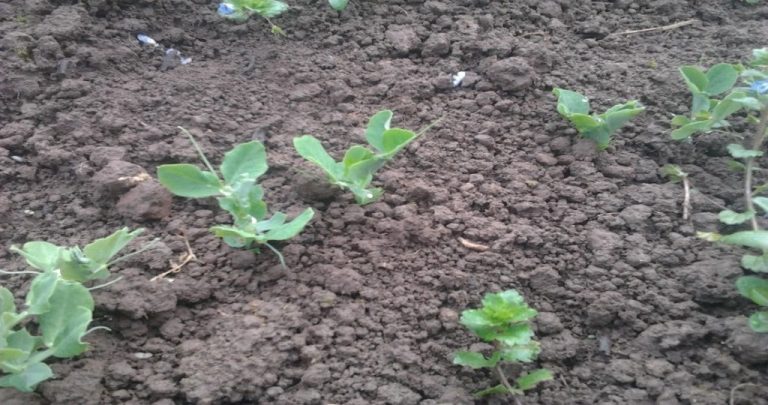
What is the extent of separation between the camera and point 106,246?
1629 mm

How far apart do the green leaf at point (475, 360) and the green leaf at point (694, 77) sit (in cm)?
99

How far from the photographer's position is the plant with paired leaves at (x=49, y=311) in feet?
4.75

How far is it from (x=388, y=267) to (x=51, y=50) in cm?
125

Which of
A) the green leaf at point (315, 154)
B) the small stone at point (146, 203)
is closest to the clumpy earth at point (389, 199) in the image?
the small stone at point (146, 203)

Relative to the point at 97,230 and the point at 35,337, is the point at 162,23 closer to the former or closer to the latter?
the point at 97,230

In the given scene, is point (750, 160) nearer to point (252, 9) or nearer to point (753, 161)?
point (753, 161)

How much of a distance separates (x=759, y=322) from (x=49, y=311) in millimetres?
1426

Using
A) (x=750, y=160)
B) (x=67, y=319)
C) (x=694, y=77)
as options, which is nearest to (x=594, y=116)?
(x=694, y=77)

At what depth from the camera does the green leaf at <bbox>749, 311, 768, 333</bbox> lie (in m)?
1.54

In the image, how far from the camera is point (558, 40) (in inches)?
97.4

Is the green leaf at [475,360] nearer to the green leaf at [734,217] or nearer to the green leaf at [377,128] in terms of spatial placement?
the green leaf at [377,128]

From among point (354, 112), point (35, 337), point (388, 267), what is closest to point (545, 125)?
point (354, 112)

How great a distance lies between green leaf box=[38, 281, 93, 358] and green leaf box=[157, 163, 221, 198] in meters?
0.30

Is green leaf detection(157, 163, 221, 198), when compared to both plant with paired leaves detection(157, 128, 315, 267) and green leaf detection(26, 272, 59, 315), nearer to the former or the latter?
plant with paired leaves detection(157, 128, 315, 267)
